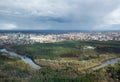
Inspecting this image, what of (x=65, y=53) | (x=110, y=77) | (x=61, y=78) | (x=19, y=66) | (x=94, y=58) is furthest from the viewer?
(x=65, y=53)

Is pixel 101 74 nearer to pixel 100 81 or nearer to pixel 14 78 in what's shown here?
pixel 100 81

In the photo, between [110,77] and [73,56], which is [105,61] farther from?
[110,77]

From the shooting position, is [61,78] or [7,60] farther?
[7,60]

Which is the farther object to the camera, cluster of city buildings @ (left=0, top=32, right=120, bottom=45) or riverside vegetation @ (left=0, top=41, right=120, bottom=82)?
cluster of city buildings @ (left=0, top=32, right=120, bottom=45)

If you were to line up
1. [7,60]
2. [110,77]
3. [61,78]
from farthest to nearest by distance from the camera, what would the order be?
[7,60] → [110,77] → [61,78]

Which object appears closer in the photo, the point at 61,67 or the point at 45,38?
the point at 61,67

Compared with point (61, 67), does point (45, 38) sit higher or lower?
lower

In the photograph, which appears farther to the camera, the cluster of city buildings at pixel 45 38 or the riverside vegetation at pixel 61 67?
the cluster of city buildings at pixel 45 38

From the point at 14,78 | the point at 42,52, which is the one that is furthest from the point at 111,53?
the point at 14,78
